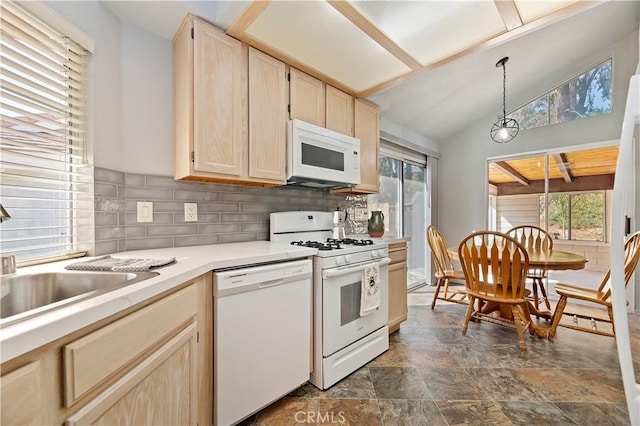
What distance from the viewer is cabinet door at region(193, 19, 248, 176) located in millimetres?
1569

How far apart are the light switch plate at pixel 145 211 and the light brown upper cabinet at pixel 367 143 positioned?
1553 mm

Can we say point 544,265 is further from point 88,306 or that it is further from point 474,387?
point 88,306

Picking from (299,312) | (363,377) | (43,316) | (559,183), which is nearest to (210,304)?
(299,312)

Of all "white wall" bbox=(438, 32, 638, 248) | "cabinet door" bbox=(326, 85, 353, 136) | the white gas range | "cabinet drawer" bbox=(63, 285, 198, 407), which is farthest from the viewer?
"white wall" bbox=(438, 32, 638, 248)

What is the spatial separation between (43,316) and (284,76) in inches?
73.6

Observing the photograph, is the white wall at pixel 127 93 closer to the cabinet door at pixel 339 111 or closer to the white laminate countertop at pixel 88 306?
the white laminate countertop at pixel 88 306

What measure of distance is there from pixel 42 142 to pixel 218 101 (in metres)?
0.83

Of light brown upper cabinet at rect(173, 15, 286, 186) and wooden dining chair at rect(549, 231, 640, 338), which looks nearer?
light brown upper cabinet at rect(173, 15, 286, 186)

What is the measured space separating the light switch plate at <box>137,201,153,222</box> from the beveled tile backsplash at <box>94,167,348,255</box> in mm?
21

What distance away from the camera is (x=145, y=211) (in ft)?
5.35

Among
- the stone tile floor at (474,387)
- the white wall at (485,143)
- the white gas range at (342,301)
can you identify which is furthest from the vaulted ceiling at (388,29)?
the stone tile floor at (474,387)

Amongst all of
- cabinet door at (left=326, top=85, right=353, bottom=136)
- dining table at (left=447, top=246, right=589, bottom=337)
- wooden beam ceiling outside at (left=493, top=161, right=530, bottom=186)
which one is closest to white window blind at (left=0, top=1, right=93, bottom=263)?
cabinet door at (left=326, top=85, right=353, bottom=136)

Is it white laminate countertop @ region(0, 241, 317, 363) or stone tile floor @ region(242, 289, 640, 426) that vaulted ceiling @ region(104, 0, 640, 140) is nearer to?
white laminate countertop @ region(0, 241, 317, 363)

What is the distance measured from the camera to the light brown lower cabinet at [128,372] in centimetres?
54
